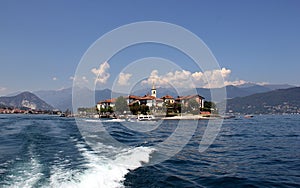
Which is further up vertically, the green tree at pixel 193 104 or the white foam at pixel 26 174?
the green tree at pixel 193 104

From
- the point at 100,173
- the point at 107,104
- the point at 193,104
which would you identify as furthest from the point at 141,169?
the point at 107,104

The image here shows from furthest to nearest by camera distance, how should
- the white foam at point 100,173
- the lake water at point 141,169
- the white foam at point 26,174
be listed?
the lake water at point 141,169 < the white foam at point 100,173 < the white foam at point 26,174

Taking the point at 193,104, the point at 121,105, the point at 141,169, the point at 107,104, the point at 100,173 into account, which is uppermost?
the point at 107,104

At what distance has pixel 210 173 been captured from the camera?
10836 millimetres

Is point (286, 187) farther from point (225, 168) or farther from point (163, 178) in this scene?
point (163, 178)

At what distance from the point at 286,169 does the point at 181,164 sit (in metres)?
4.63

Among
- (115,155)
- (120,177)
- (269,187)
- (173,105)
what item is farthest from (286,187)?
(173,105)

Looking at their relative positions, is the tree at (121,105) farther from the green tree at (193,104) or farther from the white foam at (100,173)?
the white foam at (100,173)

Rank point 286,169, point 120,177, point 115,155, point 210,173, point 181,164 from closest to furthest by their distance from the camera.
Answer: point 120,177 < point 210,173 < point 286,169 < point 181,164 < point 115,155

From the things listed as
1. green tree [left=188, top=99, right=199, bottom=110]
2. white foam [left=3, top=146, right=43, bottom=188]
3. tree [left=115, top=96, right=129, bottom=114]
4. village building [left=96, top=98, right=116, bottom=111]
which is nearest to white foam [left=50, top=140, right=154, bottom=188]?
white foam [left=3, top=146, right=43, bottom=188]

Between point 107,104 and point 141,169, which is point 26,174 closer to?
point 141,169

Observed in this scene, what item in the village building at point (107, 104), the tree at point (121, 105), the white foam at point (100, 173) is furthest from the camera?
the village building at point (107, 104)

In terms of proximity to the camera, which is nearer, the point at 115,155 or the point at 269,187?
the point at 269,187

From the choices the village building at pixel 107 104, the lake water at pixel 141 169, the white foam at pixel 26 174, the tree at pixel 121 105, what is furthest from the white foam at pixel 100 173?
the village building at pixel 107 104
